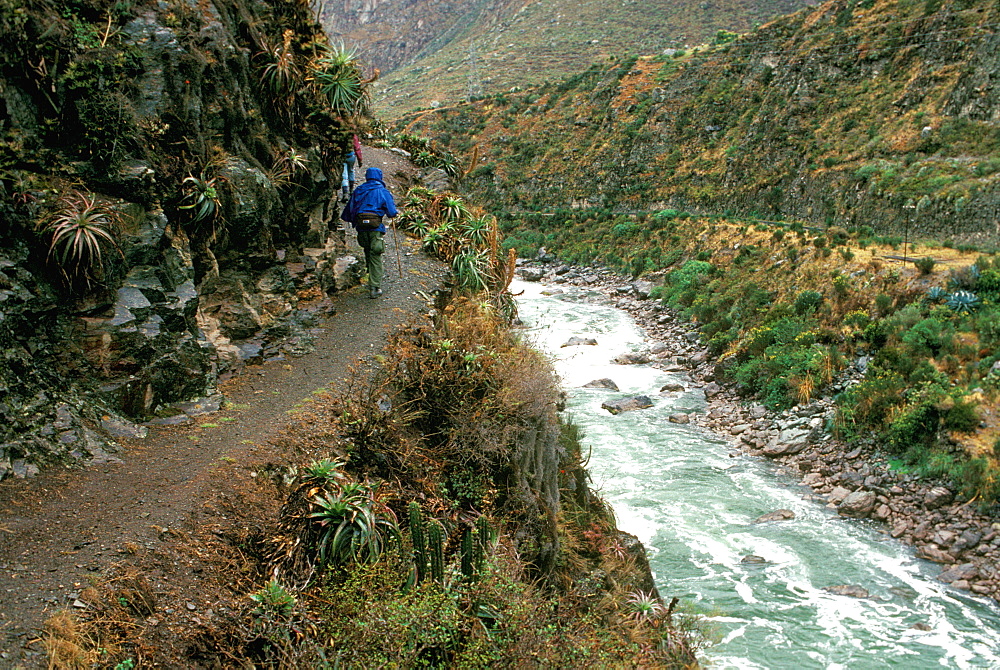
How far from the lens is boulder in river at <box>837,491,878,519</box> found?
1561 centimetres

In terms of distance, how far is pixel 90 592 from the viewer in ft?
15.6

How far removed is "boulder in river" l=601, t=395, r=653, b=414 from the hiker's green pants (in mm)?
12282

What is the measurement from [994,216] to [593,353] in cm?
1587

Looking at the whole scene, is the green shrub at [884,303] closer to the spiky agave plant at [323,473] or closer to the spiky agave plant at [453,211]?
the spiky agave plant at [453,211]

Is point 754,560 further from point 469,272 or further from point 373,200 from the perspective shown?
point 373,200

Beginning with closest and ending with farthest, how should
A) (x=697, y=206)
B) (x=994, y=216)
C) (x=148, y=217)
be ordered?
(x=148, y=217)
(x=994, y=216)
(x=697, y=206)

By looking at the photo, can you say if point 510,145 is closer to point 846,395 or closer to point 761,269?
point 761,269

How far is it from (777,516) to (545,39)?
8874 centimetres

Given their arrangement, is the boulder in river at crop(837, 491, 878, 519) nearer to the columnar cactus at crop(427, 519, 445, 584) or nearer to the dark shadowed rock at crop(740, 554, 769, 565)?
the dark shadowed rock at crop(740, 554, 769, 565)

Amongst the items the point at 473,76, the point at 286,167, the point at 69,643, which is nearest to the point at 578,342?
the point at 286,167

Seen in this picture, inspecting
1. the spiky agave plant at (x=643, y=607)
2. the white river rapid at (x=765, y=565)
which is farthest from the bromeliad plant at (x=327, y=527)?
the white river rapid at (x=765, y=565)

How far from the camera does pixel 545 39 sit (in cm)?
9319

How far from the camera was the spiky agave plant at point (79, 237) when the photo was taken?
21.2 feet

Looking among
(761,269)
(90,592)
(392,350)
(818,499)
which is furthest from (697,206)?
(90,592)
